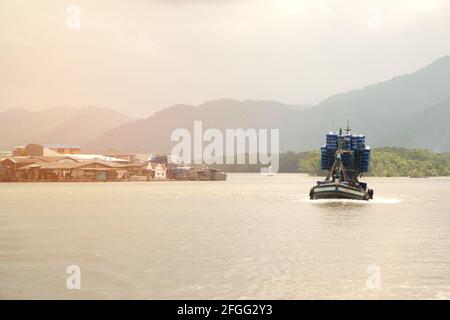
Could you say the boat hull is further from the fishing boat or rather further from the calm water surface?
the calm water surface

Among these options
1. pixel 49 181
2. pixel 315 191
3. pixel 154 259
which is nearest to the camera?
pixel 154 259

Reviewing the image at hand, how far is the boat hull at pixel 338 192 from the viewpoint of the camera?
279 feet

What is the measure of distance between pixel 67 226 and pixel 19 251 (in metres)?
15.1

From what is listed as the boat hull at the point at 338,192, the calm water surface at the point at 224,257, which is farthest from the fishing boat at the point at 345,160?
the calm water surface at the point at 224,257

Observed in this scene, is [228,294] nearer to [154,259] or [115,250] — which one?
[154,259]

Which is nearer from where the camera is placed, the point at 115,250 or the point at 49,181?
the point at 115,250

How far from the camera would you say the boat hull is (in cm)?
8519

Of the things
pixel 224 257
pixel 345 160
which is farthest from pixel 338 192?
pixel 224 257

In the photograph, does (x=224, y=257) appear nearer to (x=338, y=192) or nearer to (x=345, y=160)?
(x=338, y=192)

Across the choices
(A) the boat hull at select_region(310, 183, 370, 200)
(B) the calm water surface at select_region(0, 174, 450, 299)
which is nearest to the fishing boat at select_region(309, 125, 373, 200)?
(A) the boat hull at select_region(310, 183, 370, 200)

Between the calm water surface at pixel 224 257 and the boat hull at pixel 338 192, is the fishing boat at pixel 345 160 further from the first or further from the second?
the calm water surface at pixel 224 257
